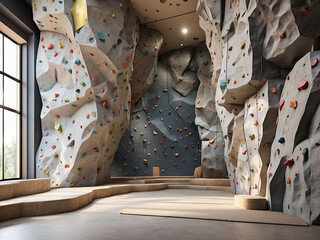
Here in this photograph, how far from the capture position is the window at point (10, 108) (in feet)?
24.4

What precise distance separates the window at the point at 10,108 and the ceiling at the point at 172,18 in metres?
4.04

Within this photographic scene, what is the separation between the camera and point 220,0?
7113 mm

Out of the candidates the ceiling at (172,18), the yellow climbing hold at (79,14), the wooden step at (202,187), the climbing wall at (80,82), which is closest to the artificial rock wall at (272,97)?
the wooden step at (202,187)

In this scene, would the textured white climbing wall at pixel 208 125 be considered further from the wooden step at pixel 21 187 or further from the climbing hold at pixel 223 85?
the wooden step at pixel 21 187

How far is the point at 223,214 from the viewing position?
4.37 meters

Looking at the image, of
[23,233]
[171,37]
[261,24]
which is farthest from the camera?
[171,37]

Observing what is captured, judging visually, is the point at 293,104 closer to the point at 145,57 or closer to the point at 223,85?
the point at 223,85

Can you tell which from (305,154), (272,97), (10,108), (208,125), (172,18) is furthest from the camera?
(208,125)

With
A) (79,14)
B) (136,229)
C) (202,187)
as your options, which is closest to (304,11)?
(136,229)

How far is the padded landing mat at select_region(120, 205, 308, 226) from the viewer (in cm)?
384

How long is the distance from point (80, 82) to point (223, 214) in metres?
5.23

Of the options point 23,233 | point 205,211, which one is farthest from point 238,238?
point 23,233

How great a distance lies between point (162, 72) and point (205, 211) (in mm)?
9306

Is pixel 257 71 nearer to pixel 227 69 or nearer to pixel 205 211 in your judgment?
pixel 227 69
